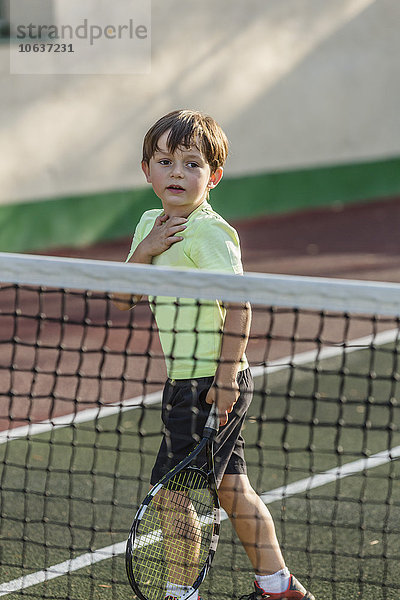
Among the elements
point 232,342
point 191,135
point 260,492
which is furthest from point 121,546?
point 191,135

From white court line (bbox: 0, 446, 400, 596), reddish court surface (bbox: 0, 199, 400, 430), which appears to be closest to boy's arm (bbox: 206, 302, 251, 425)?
white court line (bbox: 0, 446, 400, 596)

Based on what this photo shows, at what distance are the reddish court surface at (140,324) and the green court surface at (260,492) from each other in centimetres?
32

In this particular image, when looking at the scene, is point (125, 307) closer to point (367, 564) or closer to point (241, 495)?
point (241, 495)

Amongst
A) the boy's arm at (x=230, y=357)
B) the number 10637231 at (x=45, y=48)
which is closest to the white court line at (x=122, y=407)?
the boy's arm at (x=230, y=357)

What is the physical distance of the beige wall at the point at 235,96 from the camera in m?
10.5

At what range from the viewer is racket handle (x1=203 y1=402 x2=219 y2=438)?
11.4 feet

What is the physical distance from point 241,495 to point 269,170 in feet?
30.0

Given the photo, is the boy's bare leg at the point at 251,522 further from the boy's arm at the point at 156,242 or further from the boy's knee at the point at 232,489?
the boy's arm at the point at 156,242

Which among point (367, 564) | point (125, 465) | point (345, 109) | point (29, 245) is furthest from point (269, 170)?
point (367, 564)

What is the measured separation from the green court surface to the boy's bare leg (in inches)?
9.5

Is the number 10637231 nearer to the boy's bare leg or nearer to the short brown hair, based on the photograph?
the short brown hair

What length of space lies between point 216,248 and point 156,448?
2.39m

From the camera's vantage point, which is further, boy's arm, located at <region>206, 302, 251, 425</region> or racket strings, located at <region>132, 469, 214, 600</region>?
racket strings, located at <region>132, 469, 214, 600</region>

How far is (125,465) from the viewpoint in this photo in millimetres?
5406
